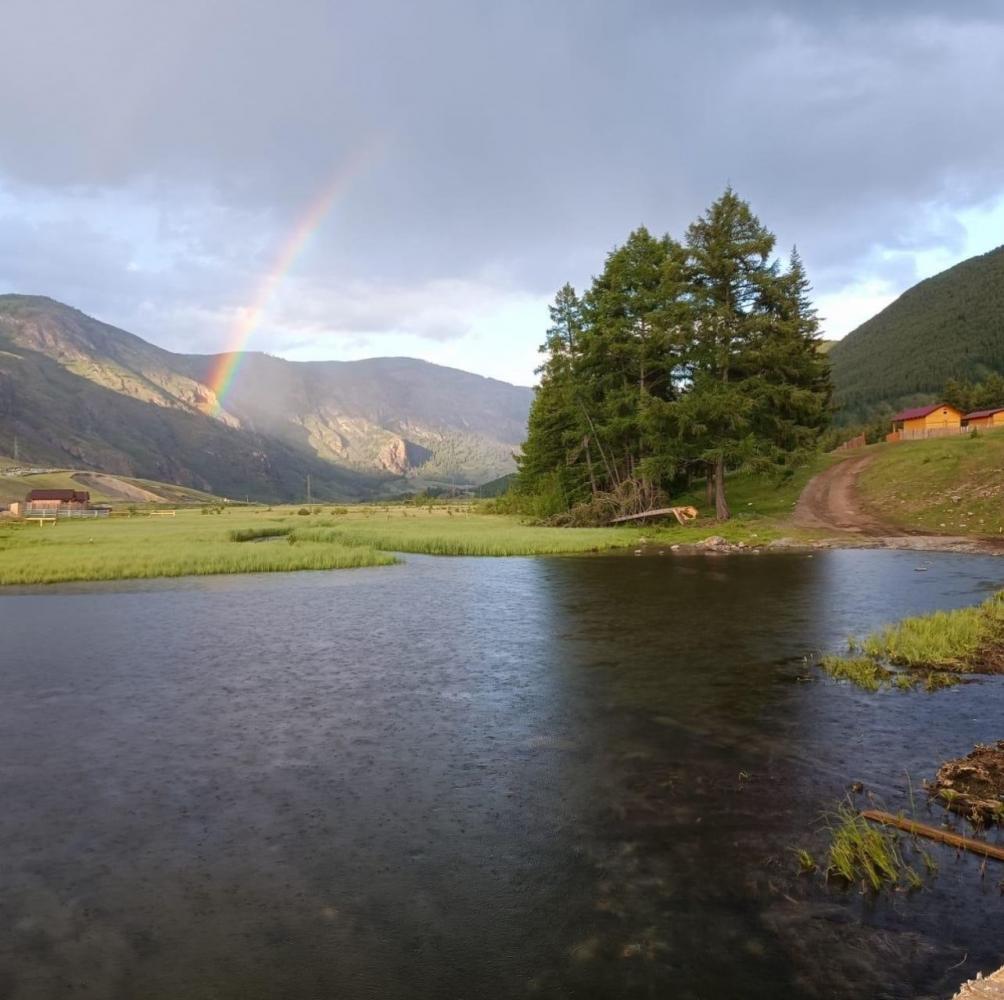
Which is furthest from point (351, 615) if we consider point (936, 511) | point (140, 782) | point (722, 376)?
point (936, 511)

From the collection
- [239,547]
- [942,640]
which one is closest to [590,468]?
[239,547]

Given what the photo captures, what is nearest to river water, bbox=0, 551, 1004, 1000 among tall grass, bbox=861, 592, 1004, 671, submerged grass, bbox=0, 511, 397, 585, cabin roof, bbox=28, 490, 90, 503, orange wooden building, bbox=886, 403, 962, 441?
tall grass, bbox=861, 592, 1004, 671

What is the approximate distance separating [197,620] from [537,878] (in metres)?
22.1

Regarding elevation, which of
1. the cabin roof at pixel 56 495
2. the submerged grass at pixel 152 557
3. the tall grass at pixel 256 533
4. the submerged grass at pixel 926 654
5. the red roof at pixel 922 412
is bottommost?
the submerged grass at pixel 926 654

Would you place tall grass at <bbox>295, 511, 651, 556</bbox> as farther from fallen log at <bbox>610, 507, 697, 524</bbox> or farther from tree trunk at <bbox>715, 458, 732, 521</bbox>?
tree trunk at <bbox>715, 458, 732, 521</bbox>

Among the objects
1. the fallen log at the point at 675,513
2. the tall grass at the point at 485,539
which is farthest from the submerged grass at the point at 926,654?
the fallen log at the point at 675,513

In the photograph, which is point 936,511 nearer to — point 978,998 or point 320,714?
point 320,714

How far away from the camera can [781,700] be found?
628 inches

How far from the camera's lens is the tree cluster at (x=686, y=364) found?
179 feet

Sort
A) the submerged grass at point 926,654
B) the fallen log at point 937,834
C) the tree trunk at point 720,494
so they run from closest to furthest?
the fallen log at point 937,834 < the submerged grass at point 926,654 < the tree trunk at point 720,494

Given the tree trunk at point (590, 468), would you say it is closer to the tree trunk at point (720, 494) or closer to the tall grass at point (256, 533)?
the tree trunk at point (720, 494)

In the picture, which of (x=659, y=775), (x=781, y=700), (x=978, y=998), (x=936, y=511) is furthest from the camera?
(x=936, y=511)

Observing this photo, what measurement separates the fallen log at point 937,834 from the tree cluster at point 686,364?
45.0m

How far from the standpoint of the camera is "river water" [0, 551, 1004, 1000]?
7586 mm
